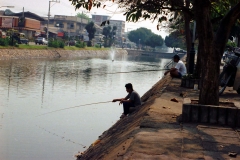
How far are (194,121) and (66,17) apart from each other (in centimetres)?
10381

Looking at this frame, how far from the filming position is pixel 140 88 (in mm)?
26531

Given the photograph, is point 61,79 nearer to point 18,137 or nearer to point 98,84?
point 98,84

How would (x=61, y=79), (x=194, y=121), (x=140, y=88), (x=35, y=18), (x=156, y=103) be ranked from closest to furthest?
(x=194, y=121)
(x=156, y=103)
(x=140, y=88)
(x=61, y=79)
(x=35, y=18)

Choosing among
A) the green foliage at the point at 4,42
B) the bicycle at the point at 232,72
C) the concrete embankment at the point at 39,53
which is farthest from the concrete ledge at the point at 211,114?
the green foliage at the point at 4,42

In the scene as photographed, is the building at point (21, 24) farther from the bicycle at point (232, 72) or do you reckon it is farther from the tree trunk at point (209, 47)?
the tree trunk at point (209, 47)

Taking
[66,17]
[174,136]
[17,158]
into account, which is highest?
[66,17]

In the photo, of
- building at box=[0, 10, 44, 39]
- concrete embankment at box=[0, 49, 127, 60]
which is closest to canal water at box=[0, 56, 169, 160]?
concrete embankment at box=[0, 49, 127, 60]

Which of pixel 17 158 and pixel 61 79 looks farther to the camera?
pixel 61 79

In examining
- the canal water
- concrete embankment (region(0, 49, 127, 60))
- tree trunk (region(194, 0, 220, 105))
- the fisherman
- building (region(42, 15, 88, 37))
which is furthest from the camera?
building (region(42, 15, 88, 37))

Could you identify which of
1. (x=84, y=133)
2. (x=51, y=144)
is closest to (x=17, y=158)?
(x=51, y=144)

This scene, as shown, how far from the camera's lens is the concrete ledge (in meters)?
7.59

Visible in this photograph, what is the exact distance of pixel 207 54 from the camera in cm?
793

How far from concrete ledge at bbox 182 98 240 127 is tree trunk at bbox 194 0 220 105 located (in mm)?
357

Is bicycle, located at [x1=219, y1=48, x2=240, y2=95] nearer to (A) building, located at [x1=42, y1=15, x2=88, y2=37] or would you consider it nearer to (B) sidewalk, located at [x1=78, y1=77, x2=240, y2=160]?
(B) sidewalk, located at [x1=78, y1=77, x2=240, y2=160]
